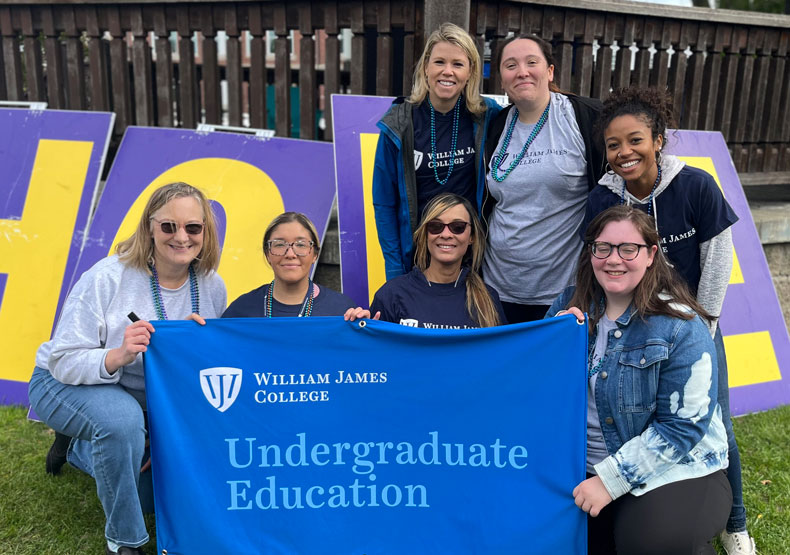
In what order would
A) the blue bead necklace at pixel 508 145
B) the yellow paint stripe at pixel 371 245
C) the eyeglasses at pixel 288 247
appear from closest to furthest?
1. the eyeglasses at pixel 288 247
2. the blue bead necklace at pixel 508 145
3. the yellow paint stripe at pixel 371 245

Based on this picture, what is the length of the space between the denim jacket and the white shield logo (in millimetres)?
1444

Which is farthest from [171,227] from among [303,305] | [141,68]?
[141,68]

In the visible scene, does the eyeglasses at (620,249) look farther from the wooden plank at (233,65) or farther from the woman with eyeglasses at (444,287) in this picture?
the wooden plank at (233,65)

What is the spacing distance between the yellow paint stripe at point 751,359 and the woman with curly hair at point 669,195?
183cm

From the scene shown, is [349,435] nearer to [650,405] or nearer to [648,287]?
[650,405]

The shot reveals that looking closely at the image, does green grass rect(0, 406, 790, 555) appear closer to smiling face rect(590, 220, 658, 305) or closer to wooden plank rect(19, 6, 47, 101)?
smiling face rect(590, 220, 658, 305)

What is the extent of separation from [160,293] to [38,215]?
7.65ft

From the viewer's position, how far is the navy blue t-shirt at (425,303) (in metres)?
2.92

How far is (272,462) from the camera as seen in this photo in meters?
2.66

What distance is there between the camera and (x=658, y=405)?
8.25 feet

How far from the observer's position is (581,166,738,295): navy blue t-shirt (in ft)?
9.00

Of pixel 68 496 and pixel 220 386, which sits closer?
pixel 220 386

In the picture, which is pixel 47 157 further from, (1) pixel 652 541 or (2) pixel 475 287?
(1) pixel 652 541

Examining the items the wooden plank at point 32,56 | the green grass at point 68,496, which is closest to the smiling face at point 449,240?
the green grass at point 68,496
